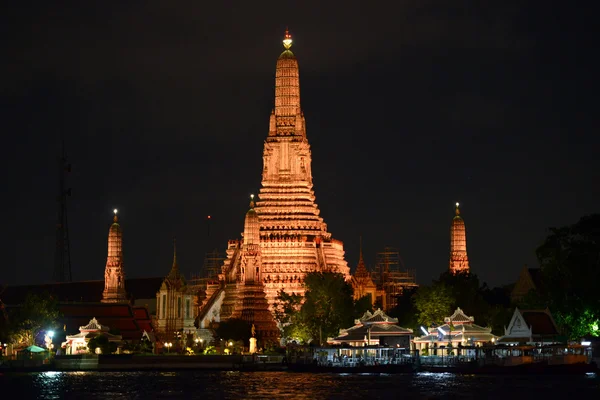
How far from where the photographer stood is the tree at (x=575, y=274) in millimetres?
109875

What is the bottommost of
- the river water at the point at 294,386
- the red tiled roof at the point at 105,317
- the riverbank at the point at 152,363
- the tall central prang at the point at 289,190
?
the river water at the point at 294,386

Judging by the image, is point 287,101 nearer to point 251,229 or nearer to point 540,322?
point 251,229

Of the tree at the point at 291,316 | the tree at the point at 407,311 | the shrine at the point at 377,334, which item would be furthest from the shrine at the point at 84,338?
the tree at the point at 407,311

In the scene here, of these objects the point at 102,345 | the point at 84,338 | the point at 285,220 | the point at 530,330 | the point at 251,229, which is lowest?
the point at 530,330

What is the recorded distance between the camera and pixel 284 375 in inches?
4592

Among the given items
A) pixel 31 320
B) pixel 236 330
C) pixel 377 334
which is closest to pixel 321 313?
pixel 236 330

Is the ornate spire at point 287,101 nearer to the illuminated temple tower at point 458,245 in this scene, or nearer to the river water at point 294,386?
the illuminated temple tower at point 458,245

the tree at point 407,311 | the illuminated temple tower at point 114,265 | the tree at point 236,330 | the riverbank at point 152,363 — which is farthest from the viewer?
the illuminated temple tower at point 114,265

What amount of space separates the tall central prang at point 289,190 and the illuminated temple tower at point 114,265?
15.5 metres

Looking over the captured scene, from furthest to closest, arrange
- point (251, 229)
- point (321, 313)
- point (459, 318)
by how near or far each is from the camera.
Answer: point (251, 229) < point (321, 313) < point (459, 318)

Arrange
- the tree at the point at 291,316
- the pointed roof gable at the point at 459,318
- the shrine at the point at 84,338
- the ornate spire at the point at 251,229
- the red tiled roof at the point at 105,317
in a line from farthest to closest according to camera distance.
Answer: the ornate spire at the point at 251,229
the red tiled roof at the point at 105,317
the shrine at the point at 84,338
the tree at the point at 291,316
the pointed roof gable at the point at 459,318

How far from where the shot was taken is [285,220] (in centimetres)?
15562

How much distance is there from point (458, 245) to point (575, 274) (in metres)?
46.5

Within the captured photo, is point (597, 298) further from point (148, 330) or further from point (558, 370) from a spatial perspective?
point (148, 330)
